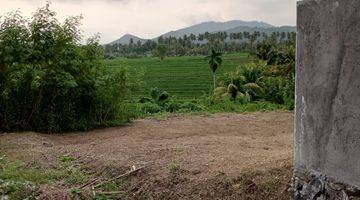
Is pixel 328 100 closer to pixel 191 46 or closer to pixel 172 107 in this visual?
pixel 172 107

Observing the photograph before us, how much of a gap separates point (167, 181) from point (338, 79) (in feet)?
10.9

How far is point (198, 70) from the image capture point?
2197 inches

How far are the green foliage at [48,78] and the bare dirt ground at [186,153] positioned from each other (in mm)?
746

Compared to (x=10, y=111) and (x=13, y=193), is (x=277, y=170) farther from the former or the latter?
(x=10, y=111)

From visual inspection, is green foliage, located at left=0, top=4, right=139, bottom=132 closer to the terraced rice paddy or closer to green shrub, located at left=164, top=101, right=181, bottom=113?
green shrub, located at left=164, top=101, right=181, bottom=113

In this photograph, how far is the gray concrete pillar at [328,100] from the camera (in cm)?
347

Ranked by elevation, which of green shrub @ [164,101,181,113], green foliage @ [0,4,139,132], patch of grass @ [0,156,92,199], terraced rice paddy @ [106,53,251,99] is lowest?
terraced rice paddy @ [106,53,251,99]

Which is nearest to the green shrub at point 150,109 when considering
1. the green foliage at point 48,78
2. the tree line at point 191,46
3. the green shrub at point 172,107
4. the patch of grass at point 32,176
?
the green shrub at point 172,107

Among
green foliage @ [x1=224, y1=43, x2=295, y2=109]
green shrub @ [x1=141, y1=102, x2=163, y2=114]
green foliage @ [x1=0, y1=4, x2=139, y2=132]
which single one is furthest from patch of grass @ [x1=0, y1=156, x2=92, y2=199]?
green foliage @ [x1=224, y1=43, x2=295, y2=109]

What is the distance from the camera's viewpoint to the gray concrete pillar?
3471 millimetres

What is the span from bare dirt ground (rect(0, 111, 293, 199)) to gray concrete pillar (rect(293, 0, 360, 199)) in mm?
1454

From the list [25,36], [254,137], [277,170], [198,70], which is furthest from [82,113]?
[198,70]

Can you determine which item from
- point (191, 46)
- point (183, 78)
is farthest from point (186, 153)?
point (191, 46)

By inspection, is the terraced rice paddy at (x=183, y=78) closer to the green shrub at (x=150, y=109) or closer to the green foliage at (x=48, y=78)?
the green shrub at (x=150, y=109)
